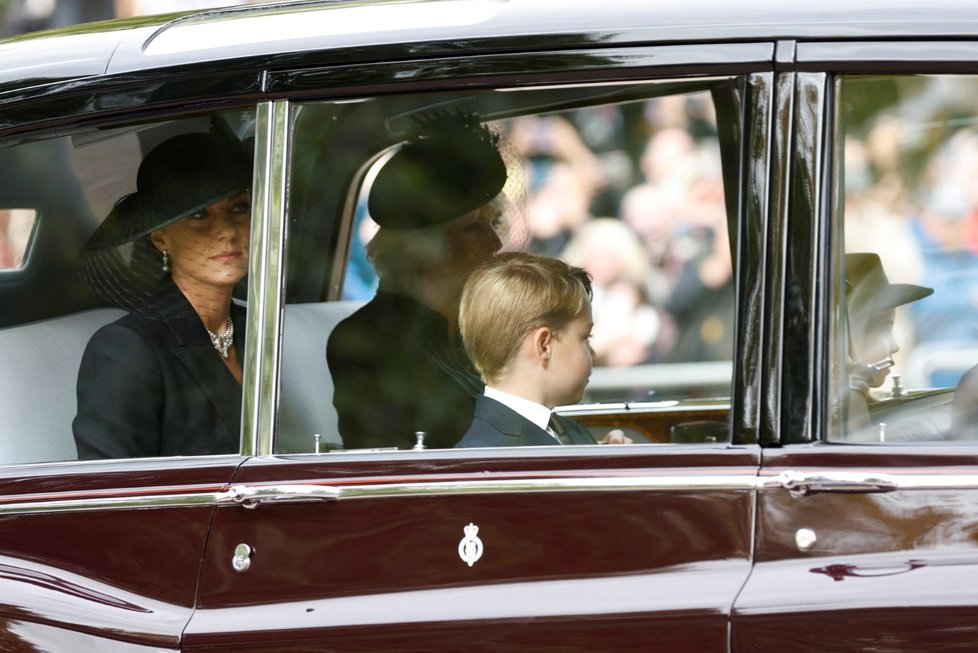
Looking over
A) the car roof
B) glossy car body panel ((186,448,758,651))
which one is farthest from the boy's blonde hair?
the car roof

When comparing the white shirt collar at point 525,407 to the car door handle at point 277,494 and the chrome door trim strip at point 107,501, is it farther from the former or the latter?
the chrome door trim strip at point 107,501

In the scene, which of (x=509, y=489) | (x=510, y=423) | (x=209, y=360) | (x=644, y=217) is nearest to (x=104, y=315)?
(x=209, y=360)

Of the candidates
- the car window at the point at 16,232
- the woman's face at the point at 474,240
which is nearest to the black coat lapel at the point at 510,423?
the woman's face at the point at 474,240

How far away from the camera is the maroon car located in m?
2.15

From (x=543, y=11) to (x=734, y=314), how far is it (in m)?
0.61

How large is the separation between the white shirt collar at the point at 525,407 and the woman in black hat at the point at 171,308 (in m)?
0.47

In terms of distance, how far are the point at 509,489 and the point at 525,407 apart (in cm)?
28

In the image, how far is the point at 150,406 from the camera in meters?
2.67

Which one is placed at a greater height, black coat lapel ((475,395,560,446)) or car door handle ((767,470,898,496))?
black coat lapel ((475,395,560,446))

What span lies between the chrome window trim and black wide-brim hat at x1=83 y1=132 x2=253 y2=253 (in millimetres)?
59

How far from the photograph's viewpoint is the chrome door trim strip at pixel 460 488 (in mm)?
2117

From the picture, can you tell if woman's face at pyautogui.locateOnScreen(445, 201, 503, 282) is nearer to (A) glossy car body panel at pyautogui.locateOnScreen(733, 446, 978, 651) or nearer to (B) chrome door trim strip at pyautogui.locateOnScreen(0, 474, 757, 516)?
(B) chrome door trim strip at pyautogui.locateOnScreen(0, 474, 757, 516)

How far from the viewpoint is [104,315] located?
279 cm

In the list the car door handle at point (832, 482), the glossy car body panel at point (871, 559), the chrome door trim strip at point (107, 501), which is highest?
the chrome door trim strip at point (107, 501)
